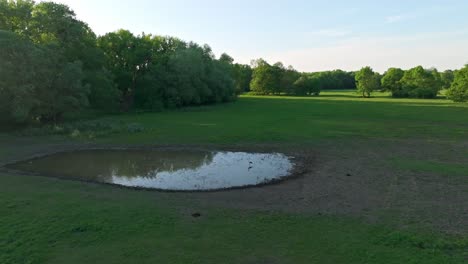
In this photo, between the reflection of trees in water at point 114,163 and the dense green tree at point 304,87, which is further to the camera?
the dense green tree at point 304,87

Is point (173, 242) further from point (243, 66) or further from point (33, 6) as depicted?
point (243, 66)

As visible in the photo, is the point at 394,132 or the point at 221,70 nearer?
the point at 394,132

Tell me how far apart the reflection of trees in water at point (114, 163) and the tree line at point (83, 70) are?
9.76 meters

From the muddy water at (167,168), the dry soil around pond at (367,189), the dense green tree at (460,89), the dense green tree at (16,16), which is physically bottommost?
the dry soil around pond at (367,189)

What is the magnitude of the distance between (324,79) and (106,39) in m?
118

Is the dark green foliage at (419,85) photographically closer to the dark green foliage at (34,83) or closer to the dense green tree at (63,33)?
the dense green tree at (63,33)

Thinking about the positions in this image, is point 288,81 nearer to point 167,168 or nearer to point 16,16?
point 16,16

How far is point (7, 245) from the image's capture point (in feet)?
29.8

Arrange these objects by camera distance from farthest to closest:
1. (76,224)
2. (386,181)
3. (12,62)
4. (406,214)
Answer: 1. (12,62)
2. (386,181)
3. (406,214)
4. (76,224)

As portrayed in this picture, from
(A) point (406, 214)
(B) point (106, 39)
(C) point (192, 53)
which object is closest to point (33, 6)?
(B) point (106, 39)

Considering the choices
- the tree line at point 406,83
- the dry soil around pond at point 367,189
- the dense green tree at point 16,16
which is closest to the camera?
the dry soil around pond at point 367,189

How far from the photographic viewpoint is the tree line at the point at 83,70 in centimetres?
2881

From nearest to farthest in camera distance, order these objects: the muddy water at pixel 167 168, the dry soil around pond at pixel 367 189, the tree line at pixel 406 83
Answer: the dry soil around pond at pixel 367 189, the muddy water at pixel 167 168, the tree line at pixel 406 83

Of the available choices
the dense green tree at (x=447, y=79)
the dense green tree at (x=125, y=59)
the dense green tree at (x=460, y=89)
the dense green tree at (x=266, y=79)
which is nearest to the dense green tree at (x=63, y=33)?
the dense green tree at (x=125, y=59)
